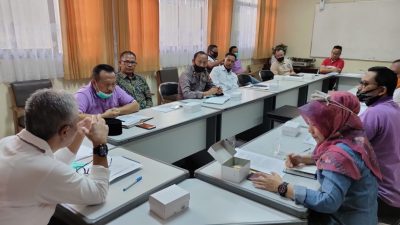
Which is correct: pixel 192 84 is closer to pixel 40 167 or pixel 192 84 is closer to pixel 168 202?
pixel 168 202

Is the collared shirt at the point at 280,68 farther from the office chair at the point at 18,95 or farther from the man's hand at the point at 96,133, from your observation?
the man's hand at the point at 96,133

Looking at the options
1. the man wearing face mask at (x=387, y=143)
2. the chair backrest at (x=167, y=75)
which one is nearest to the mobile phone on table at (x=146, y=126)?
the man wearing face mask at (x=387, y=143)

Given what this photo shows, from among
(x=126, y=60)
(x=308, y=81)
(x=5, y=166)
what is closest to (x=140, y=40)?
(x=126, y=60)

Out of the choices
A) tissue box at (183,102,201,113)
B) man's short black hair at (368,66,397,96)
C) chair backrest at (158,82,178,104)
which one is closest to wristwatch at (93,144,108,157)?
tissue box at (183,102,201,113)

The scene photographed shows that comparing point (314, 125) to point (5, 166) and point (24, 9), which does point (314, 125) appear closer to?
point (5, 166)

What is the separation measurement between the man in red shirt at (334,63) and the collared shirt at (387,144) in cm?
468

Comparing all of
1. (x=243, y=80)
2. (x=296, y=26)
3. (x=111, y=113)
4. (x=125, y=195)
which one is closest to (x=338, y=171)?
(x=125, y=195)

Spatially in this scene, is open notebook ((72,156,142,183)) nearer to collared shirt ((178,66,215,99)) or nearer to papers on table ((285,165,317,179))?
papers on table ((285,165,317,179))

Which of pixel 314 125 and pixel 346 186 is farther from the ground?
pixel 314 125

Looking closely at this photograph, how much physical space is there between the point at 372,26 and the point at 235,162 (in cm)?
675

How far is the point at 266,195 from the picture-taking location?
1.27m

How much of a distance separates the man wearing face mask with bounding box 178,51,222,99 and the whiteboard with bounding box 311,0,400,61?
15.8ft

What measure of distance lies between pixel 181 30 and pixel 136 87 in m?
2.44

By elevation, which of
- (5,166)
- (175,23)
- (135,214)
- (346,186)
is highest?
(175,23)
